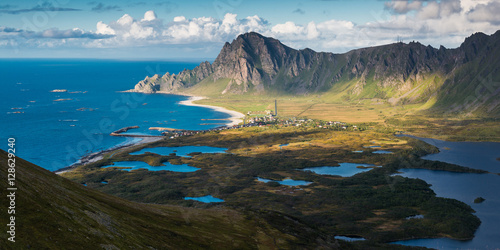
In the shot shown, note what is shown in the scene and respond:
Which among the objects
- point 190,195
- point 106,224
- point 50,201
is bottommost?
point 190,195

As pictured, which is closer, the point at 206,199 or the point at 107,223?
the point at 107,223

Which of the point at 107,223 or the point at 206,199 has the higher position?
the point at 107,223

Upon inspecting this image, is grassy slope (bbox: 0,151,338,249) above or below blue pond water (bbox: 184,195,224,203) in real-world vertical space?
above

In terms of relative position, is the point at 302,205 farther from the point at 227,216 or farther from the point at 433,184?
the point at 433,184

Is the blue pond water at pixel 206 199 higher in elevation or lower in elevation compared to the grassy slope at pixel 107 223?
lower

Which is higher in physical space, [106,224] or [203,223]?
[106,224]

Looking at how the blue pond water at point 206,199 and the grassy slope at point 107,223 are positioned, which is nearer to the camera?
the grassy slope at point 107,223

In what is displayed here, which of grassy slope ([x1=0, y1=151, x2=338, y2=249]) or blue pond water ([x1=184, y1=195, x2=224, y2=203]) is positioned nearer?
grassy slope ([x1=0, y1=151, x2=338, y2=249])

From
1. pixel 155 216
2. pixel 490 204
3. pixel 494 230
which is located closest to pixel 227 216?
pixel 155 216
